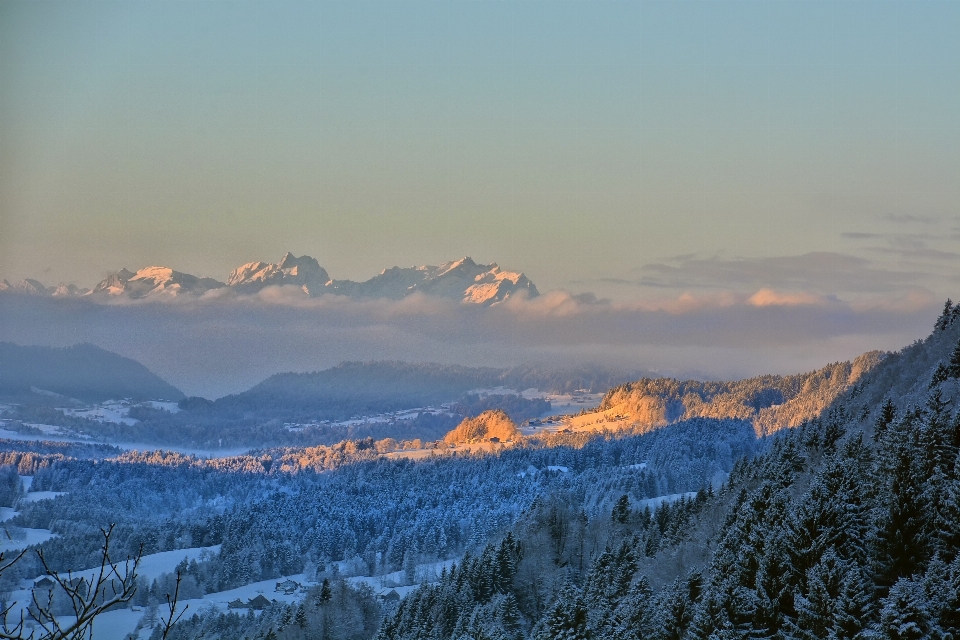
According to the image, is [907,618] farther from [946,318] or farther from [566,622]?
[946,318]

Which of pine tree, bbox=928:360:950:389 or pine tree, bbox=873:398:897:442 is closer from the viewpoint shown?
pine tree, bbox=873:398:897:442

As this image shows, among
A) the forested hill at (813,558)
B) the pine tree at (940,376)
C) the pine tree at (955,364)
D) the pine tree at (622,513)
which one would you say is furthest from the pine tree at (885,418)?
the pine tree at (622,513)

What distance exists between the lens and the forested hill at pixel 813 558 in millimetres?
46000

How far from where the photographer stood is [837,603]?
4522 cm

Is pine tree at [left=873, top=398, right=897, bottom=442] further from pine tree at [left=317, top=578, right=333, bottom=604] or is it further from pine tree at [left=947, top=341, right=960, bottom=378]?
pine tree at [left=317, top=578, right=333, bottom=604]

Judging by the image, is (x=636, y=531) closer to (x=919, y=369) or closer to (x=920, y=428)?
(x=919, y=369)

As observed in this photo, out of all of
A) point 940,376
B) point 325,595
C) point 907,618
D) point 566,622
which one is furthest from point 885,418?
point 325,595

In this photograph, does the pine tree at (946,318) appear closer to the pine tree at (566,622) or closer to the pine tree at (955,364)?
the pine tree at (955,364)

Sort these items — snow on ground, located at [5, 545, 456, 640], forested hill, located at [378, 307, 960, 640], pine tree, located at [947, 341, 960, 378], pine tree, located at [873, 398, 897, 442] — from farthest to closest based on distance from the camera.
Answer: snow on ground, located at [5, 545, 456, 640] < pine tree, located at [947, 341, 960, 378] < pine tree, located at [873, 398, 897, 442] < forested hill, located at [378, 307, 960, 640]

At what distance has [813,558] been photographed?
5303cm

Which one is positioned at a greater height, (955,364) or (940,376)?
(955,364)

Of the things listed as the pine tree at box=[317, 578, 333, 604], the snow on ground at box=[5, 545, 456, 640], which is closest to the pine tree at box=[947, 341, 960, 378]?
the pine tree at box=[317, 578, 333, 604]

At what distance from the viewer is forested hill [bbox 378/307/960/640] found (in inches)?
1811

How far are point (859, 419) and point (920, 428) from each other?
3161 centimetres
